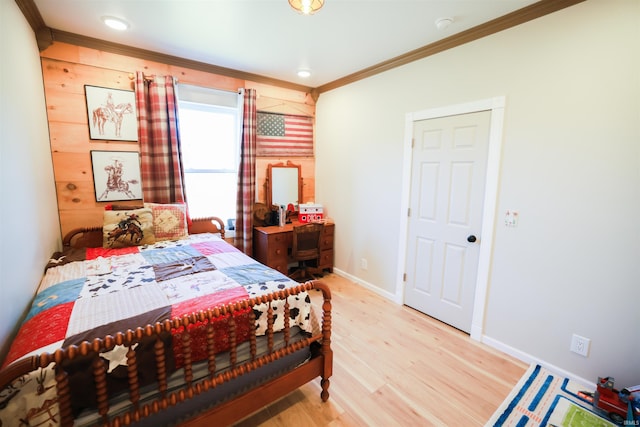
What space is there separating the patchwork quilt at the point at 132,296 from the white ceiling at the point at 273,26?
187 centimetres

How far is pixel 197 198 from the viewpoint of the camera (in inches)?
131

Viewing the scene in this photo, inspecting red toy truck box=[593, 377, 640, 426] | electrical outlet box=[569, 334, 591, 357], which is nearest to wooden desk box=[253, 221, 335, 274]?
electrical outlet box=[569, 334, 591, 357]

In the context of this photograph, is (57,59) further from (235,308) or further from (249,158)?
(235,308)

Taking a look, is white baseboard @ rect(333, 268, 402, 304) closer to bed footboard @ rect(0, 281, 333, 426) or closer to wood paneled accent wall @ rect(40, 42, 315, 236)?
bed footboard @ rect(0, 281, 333, 426)

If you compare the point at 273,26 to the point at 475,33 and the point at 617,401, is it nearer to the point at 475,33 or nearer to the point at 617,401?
the point at 475,33

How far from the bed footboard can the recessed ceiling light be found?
7.79 feet

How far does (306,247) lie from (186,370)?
2.23 metres

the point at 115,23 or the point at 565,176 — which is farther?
the point at 115,23

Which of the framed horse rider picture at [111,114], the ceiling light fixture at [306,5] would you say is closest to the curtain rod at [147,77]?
the framed horse rider picture at [111,114]

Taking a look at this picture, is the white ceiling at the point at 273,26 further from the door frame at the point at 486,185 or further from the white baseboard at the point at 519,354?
the white baseboard at the point at 519,354

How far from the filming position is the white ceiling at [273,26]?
77.5 inches

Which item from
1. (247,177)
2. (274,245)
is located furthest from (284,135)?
(274,245)

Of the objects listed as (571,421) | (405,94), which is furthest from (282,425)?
(405,94)

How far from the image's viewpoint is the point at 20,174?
5.64 feet
